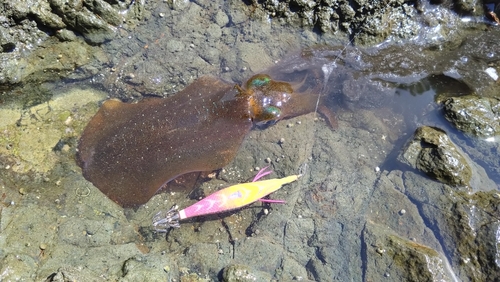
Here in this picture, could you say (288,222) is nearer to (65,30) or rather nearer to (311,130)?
(311,130)

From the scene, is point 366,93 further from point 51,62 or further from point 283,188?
point 51,62

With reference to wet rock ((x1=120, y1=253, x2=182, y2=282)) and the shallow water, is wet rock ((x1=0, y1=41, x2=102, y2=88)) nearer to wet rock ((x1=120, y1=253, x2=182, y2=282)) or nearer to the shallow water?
the shallow water

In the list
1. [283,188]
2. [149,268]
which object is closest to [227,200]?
[283,188]

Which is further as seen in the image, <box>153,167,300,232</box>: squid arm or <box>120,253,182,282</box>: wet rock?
<box>153,167,300,232</box>: squid arm

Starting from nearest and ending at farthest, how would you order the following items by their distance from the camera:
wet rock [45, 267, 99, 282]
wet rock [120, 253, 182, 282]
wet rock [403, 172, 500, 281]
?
wet rock [45, 267, 99, 282], wet rock [120, 253, 182, 282], wet rock [403, 172, 500, 281]

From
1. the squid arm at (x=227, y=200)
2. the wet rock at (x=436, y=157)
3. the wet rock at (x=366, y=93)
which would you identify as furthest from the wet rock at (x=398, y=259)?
the wet rock at (x=366, y=93)

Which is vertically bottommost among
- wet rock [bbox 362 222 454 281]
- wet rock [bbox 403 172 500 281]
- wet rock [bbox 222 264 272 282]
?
wet rock [bbox 222 264 272 282]

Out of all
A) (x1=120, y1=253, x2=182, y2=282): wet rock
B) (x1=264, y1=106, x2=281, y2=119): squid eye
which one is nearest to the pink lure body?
(x1=120, y1=253, x2=182, y2=282): wet rock
